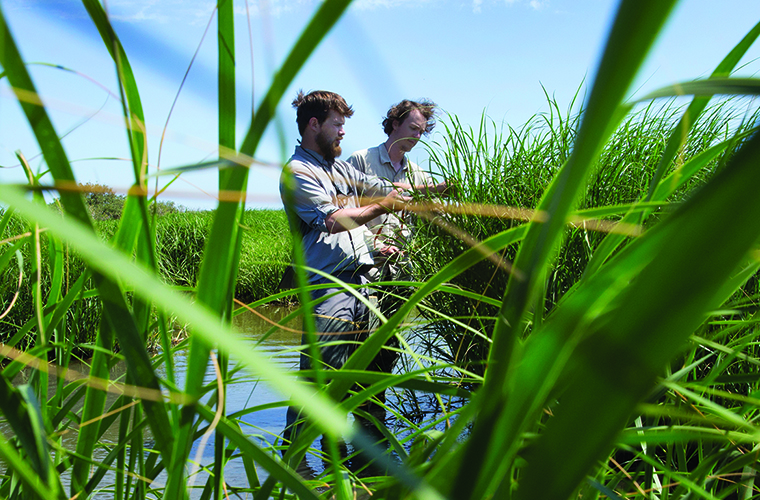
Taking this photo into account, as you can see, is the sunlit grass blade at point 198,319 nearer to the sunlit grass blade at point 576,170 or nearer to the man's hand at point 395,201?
the sunlit grass blade at point 576,170

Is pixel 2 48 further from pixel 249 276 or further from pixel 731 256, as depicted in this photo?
pixel 249 276

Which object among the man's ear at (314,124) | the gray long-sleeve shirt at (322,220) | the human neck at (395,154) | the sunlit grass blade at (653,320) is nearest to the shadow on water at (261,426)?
the gray long-sleeve shirt at (322,220)

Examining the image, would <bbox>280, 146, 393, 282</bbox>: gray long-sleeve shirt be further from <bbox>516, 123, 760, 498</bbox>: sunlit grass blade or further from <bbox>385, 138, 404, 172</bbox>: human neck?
<bbox>516, 123, 760, 498</bbox>: sunlit grass blade

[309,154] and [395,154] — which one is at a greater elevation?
[395,154]

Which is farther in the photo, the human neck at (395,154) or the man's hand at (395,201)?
the human neck at (395,154)

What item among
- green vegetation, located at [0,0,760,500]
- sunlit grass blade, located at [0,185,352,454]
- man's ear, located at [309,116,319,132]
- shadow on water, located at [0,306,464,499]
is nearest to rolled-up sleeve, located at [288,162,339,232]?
man's ear, located at [309,116,319,132]

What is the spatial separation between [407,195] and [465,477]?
2.32 m

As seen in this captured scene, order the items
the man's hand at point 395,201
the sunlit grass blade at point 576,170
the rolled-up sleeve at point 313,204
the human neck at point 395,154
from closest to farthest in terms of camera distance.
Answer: the sunlit grass blade at point 576,170
the man's hand at point 395,201
the rolled-up sleeve at point 313,204
the human neck at point 395,154

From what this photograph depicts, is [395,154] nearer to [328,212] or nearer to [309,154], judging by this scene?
[309,154]

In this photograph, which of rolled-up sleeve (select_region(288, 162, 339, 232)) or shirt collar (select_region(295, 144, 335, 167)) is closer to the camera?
rolled-up sleeve (select_region(288, 162, 339, 232))

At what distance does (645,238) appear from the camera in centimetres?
27

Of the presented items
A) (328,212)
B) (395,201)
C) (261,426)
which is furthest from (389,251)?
(395,201)

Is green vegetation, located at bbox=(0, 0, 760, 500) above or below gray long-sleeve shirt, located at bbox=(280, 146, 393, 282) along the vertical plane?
below

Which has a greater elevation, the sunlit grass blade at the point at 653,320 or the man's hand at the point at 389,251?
the man's hand at the point at 389,251
